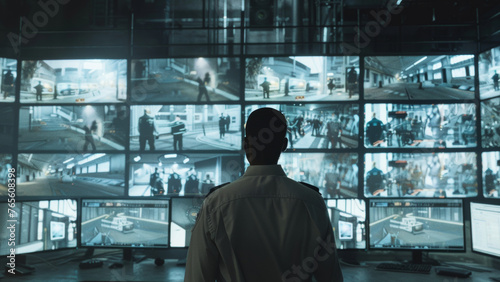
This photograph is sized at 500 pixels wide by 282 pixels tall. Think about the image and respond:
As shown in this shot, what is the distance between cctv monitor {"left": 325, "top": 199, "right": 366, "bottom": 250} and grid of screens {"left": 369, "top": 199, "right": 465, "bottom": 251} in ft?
0.21

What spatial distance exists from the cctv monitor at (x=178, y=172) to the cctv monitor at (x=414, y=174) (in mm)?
1099

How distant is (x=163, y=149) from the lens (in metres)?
3.16

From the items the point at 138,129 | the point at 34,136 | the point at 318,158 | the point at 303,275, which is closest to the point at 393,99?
the point at 318,158

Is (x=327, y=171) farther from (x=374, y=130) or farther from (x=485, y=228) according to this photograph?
(x=485, y=228)

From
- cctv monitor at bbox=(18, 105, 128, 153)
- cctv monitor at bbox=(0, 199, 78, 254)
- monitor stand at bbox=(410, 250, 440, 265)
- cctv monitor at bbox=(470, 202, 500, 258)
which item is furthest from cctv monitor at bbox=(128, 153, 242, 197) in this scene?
cctv monitor at bbox=(470, 202, 500, 258)

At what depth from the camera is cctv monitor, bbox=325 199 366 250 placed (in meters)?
2.70

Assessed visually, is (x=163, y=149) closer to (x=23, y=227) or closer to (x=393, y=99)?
(x=23, y=227)

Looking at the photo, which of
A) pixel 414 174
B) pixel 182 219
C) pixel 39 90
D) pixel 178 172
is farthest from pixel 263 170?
pixel 39 90

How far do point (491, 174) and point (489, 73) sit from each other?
0.77m

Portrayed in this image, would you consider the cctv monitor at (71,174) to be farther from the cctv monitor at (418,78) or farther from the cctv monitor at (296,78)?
the cctv monitor at (418,78)

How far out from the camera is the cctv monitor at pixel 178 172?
10.2ft

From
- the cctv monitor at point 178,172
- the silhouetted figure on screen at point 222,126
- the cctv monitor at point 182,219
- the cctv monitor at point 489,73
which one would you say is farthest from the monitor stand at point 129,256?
the cctv monitor at point 489,73

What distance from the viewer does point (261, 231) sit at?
36.9 inches

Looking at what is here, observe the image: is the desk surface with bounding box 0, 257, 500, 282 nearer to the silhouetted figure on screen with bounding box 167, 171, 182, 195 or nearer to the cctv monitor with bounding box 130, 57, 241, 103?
the silhouetted figure on screen with bounding box 167, 171, 182, 195
